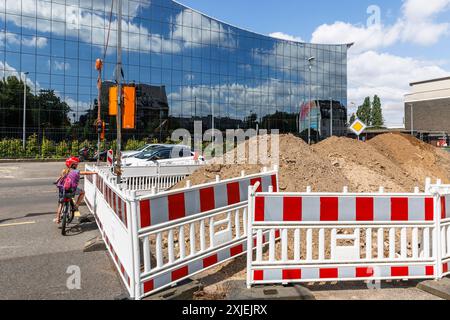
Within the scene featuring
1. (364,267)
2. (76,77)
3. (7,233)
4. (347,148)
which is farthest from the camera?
(76,77)

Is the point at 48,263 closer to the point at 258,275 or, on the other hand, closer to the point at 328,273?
the point at 258,275

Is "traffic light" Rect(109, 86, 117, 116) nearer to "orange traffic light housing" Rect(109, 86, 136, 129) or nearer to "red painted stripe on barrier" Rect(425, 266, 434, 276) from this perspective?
"orange traffic light housing" Rect(109, 86, 136, 129)

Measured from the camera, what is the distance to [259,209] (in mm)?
4000

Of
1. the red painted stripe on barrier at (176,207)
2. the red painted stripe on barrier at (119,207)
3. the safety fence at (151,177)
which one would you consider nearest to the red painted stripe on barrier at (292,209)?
the red painted stripe on barrier at (176,207)

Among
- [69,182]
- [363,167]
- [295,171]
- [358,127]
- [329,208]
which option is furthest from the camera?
[358,127]

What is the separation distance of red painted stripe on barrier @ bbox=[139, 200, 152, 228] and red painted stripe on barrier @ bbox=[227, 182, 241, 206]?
1.37 m

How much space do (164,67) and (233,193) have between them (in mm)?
38851

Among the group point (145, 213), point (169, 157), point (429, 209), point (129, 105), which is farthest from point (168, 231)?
point (169, 157)

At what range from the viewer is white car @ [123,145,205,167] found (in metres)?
16.5

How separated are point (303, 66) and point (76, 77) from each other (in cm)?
3335
